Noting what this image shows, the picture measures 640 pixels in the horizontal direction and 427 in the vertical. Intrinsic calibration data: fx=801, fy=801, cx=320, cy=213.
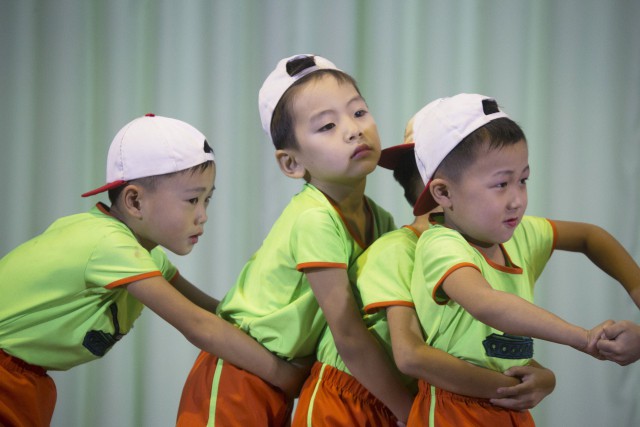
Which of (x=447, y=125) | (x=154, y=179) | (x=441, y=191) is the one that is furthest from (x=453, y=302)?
(x=154, y=179)

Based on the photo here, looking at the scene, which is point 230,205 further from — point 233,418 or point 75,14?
point 233,418

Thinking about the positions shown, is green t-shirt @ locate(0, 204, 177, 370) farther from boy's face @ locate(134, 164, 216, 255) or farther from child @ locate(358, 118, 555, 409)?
child @ locate(358, 118, 555, 409)

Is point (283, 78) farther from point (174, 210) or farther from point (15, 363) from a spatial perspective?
point (15, 363)

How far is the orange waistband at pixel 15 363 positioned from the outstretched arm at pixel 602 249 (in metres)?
1.07

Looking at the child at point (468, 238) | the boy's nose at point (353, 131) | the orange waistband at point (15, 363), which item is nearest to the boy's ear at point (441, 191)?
the child at point (468, 238)

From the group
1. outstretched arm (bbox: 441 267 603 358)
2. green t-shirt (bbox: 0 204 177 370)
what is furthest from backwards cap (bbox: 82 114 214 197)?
outstretched arm (bbox: 441 267 603 358)

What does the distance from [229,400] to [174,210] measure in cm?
41

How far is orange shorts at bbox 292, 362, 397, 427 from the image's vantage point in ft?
4.79

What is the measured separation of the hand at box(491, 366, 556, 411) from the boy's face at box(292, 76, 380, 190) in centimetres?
48

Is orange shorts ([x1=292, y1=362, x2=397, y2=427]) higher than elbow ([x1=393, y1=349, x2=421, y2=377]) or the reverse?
the reverse

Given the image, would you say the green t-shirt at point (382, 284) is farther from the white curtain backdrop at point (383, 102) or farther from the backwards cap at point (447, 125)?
the white curtain backdrop at point (383, 102)

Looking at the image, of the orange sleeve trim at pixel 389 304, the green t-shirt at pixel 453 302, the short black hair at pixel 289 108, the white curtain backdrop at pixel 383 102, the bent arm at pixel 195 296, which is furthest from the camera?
the white curtain backdrop at pixel 383 102

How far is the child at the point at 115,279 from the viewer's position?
1.54m

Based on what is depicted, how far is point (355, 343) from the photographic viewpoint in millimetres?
1438
